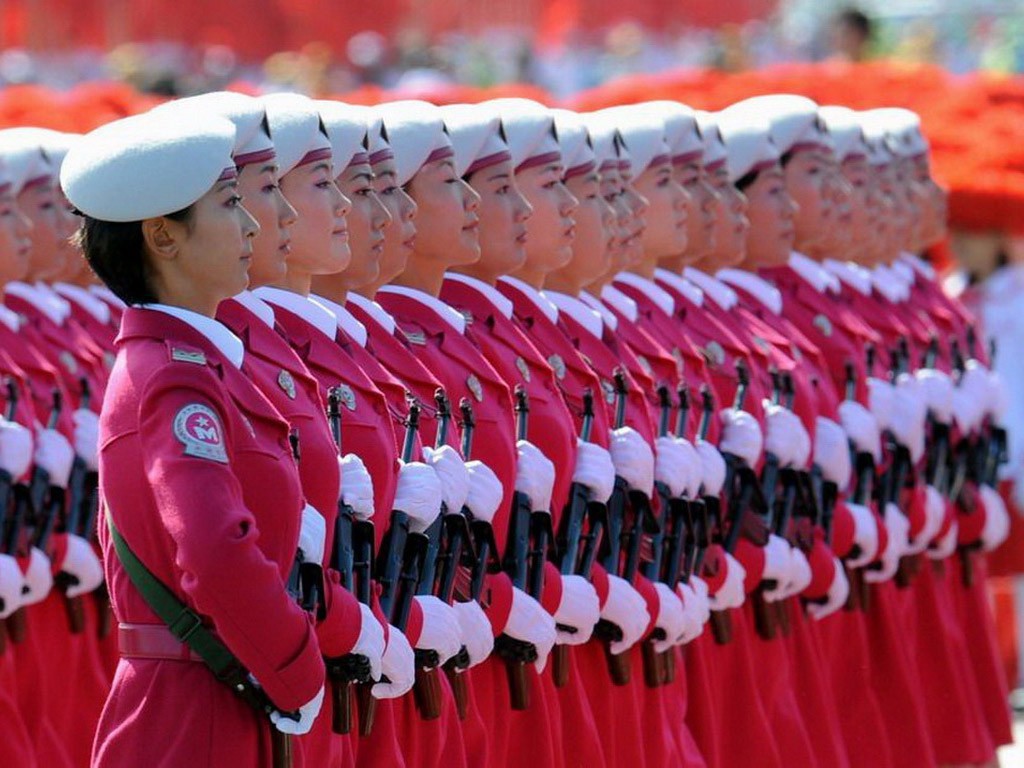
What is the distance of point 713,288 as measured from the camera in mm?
8734

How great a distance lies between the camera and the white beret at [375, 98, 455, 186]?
6.83 metres

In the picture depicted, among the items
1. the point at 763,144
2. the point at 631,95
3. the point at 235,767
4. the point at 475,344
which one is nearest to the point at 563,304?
the point at 475,344

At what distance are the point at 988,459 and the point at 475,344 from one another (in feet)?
12.4

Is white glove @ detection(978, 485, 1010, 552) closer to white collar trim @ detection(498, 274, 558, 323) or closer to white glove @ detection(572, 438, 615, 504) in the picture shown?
white collar trim @ detection(498, 274, 558, 323)

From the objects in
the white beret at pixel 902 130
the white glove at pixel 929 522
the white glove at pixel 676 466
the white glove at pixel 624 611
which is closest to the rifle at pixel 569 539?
the white glove at pixel 624 611

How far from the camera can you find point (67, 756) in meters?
7.84

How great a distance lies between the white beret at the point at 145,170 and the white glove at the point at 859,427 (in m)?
4.01

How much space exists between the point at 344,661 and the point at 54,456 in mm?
2288

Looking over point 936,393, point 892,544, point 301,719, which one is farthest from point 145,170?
point 936,393

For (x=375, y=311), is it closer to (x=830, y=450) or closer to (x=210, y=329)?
(x=210, y=329)

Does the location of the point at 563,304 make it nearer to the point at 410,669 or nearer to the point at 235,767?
the point at 410,669

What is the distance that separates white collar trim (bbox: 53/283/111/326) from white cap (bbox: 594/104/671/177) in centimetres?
163

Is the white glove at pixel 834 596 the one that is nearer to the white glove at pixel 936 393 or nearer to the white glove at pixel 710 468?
the white glove at pixel 710 468

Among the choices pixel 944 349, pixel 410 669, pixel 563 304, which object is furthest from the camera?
pixel 944 349
